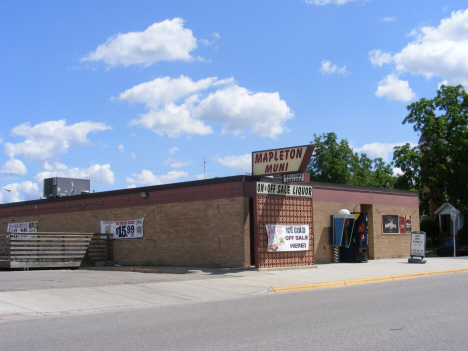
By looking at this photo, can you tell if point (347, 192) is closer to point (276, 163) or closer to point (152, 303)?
point (276, 163)

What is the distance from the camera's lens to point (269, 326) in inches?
333

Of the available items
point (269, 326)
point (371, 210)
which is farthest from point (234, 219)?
point (269, 326)

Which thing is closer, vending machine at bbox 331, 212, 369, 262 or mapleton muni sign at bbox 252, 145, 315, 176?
mapleton muni sign at bbox 252, 145, 315, 176

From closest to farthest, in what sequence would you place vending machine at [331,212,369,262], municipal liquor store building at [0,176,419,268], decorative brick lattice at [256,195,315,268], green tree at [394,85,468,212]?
decorative brick lattice at [256,195,315,268] < municipal liquor store building at [0,176,419,268] < vending machine at [331,212,369,262] < green tree at [394,85,468,212]

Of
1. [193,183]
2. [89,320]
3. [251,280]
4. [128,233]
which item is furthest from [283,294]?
[128,233]

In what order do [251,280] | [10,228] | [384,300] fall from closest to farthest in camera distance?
[384,300] → [251,280] → [10,228]

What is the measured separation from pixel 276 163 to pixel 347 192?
7836 mm

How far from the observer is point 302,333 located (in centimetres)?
775

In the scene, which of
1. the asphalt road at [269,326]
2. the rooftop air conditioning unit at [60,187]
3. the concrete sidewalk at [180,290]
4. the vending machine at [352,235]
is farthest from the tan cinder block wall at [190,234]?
the asphalt road at [269,326]

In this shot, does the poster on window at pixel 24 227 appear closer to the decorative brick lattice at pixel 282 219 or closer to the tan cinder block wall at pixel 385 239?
the decorative brick lattice at pixel 282 219

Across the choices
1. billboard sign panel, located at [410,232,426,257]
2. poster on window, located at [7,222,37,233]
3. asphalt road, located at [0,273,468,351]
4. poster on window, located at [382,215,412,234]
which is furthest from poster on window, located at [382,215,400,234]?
poster on window, located at [7,222,37,233]

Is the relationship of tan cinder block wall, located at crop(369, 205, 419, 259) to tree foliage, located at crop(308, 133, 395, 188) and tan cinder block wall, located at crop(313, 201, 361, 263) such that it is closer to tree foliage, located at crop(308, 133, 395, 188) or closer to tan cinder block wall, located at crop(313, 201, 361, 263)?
tan cinder block wall, located at crop(313, 201, 361, 263)

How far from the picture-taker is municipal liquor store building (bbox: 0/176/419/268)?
20.4 metres

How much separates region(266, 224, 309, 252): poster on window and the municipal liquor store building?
43 millimetres
